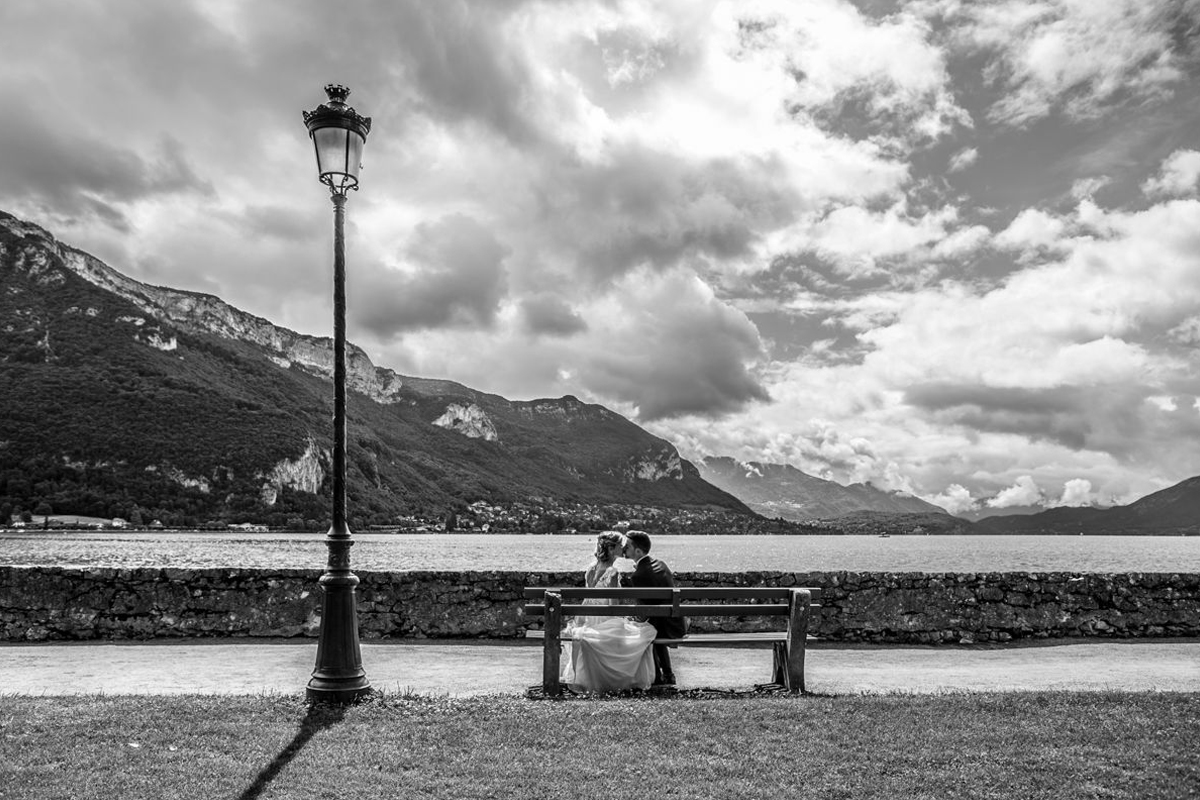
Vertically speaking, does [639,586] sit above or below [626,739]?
above

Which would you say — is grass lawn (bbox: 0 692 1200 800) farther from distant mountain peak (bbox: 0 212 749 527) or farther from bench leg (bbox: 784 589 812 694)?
distant mountain peak (bbox: 0 212 749 527)

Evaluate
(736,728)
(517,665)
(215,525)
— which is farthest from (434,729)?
(215,525)

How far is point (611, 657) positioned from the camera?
854cm

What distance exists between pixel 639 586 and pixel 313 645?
5.31m

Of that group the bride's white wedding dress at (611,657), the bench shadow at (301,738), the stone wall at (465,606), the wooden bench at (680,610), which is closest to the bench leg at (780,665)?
the wooden bench at (680,610)

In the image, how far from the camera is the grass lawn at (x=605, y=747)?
5359 mm

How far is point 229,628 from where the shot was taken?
40.8ft

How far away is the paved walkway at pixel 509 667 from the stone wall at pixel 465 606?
38cm

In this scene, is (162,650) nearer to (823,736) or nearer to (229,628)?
(229,628)

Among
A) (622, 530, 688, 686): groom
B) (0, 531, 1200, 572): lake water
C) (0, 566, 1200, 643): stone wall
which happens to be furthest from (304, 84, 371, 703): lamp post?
(0, 531, 1200, 572): lake water

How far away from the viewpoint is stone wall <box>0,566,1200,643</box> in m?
12.4

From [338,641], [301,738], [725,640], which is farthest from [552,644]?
[301,738]

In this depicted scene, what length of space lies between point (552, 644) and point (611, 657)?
63 cm

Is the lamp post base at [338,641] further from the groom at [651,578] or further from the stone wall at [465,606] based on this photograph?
the stone wall at [465,606]
